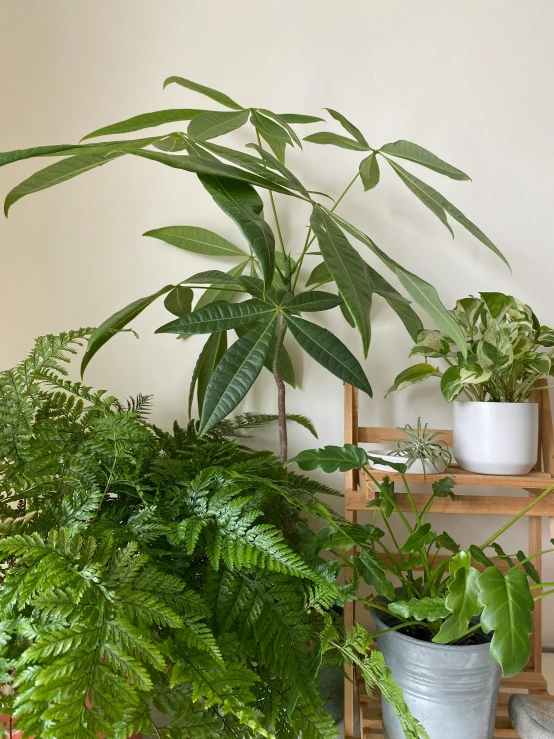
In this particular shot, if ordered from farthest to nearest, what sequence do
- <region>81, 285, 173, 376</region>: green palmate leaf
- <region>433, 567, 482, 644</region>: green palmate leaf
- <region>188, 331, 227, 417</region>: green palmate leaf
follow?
<region>188, 331, 227, 417</region>: green palmate leaf
<region>81, 285, 173, 376</region>: green palmate leaf
<region>433, 567, 482, 644</region>: green palmate leaf

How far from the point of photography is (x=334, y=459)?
80 centimetres

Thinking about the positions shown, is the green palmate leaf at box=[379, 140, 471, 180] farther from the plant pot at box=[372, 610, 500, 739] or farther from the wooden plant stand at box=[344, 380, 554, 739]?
the plant pot at box=[372, 610, 500, 739]

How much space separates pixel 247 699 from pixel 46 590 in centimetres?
25

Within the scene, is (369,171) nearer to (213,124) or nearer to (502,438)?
(213,124)

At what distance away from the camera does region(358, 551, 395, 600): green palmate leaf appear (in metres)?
0.71

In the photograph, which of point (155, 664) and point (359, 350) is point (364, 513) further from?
point (155, 664)

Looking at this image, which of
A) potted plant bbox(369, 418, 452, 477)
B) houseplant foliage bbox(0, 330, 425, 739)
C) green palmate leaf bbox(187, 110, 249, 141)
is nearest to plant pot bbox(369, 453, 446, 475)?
potted plant bbox(369, 418, 452, 477)

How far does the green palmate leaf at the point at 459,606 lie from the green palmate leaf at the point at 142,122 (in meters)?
0.78

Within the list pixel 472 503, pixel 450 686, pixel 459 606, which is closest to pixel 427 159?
pixel 472 503

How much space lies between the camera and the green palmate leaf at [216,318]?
0.74m

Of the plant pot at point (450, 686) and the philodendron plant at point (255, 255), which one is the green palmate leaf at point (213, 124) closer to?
the philodendron plant at point (255, 255)

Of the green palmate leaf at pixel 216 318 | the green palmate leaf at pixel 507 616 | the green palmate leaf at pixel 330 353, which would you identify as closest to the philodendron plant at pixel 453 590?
the green palmate leaf at pixel 507 616

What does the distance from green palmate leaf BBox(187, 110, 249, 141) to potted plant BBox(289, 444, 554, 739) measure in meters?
0.52

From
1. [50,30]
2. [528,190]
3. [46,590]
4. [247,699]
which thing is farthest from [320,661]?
[50,30]
